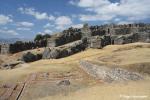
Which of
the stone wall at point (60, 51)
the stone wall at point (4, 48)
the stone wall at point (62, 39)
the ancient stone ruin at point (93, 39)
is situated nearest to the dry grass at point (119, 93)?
the stone wall at point (60, 51)

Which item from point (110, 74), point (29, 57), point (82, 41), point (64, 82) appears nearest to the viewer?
point (110, 74)

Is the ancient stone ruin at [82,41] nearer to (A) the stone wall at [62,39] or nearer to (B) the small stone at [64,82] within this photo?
(A) the stone wall at [62,39]

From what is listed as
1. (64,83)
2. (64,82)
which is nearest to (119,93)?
(64,83)

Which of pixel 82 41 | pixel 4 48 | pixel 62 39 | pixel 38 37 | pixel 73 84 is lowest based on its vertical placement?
pixel 73 84

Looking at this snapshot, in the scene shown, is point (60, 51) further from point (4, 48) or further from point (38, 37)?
point (38, 37)

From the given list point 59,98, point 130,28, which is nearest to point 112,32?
point 130,28

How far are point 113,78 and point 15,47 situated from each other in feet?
91.6

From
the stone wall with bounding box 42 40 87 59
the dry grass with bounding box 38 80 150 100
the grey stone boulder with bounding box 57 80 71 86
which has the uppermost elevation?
the stone wall with bounding box 42 40 87 59

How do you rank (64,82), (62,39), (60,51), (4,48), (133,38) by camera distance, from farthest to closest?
(62,39), (4,48), (133,38), (60,51), (64,82)

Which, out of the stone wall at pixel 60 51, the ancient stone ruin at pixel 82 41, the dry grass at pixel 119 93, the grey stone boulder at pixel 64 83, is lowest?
the grey stone boulder at pixel 64 83

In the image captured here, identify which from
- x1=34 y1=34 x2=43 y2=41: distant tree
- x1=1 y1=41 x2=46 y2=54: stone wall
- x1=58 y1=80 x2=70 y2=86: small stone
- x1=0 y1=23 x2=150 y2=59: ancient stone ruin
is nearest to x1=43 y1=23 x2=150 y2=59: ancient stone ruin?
x1=0 y1=23 x2=150 y2=59: ancient stone ruin

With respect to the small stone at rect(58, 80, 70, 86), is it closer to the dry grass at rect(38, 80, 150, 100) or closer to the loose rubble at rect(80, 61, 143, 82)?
the loose rubble at rect(80, 61, 143, 82)

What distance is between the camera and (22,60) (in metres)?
37.3

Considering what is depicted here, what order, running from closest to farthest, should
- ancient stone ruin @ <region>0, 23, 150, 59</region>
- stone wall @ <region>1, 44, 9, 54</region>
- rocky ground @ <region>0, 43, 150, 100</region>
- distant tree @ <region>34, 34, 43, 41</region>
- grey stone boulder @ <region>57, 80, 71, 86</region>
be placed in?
rocky ground @ <region>0, 43, 150, 100</region> < grey stone boulder @ <region>57, 80, 71, 86</region> < ancient stone ruin @ <region>0, 23, 150, 59</region> < stone wall @ <region>1, 44, 9, 54</region> < distant tree @ <region>34, 34, 43, 41</region>
